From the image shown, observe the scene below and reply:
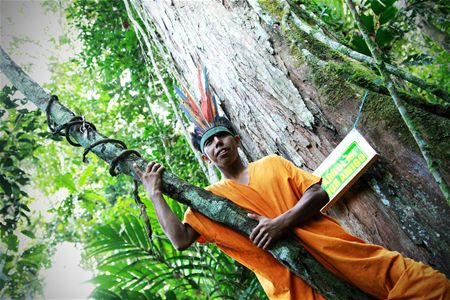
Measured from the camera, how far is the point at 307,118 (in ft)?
7.50

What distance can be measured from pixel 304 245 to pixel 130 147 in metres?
3.69

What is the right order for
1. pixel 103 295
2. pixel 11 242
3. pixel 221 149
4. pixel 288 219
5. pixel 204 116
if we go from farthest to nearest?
1. pixel 11 242
2. pixel 103 295
3. pixel 204 116
4. pixel 221 149
5. pixel 288 219

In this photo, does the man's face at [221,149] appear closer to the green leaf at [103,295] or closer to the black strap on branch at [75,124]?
the black strap on branch at [75,124]

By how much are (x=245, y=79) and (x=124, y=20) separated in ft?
10.6

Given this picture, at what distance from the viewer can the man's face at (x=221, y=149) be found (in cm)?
203

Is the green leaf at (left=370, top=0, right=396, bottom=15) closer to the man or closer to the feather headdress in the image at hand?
the feather headdress

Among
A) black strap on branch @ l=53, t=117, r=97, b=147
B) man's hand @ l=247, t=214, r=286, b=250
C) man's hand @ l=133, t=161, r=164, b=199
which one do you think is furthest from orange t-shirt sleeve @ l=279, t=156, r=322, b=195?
black strap on branch @ l=53, t=117, r=97, b=147

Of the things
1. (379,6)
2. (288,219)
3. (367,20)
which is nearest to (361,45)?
(367,20)

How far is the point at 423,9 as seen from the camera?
4.14m

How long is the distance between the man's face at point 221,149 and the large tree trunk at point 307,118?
489mm

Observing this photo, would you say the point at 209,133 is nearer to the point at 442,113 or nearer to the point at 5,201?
the point at 442,113

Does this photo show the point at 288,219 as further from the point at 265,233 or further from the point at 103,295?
the point at 103,295

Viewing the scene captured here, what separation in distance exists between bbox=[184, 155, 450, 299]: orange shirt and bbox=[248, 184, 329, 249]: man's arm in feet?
Result: 0.17

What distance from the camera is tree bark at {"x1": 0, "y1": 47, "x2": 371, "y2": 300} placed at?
4.35ft
